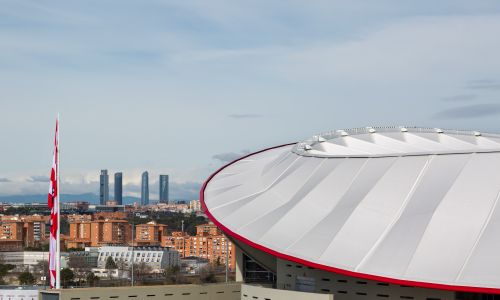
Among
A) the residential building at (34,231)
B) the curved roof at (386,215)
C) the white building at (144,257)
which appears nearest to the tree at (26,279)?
the white building at (144,257)

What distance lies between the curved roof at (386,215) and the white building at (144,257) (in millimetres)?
93600

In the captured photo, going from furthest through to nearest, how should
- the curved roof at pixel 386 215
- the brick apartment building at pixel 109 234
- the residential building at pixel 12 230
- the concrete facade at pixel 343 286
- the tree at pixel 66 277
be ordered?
the brick apartment building at pixel 109 234 → the residential building at pixel 12 230 → the tree at pixel 66 277 → the concrete facade at pixel 343 286 → the curved roof at pixel 386 215

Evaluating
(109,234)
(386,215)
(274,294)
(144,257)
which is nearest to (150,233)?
(109,234)

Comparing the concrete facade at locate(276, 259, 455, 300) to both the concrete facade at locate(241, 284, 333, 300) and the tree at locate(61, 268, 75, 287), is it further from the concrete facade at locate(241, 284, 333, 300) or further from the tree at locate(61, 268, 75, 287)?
the tree at locate(61, 268, 75, 287)

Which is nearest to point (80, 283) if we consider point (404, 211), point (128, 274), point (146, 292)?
point (128, 274)

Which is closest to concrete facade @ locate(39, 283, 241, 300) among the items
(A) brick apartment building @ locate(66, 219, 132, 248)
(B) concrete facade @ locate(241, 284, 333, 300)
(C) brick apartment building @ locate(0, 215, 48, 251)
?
(B) concrete facade @ locate(241, 284, 333, 300)

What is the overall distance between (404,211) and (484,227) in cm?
331

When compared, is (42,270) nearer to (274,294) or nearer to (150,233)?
(150,233)

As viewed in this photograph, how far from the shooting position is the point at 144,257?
136 meters

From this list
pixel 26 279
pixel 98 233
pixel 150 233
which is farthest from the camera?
pixel 150 233

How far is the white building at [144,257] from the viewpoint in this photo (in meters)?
132

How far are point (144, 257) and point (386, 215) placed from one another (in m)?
108

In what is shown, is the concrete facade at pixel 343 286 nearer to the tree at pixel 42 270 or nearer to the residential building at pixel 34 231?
the tree at pixel 42 270

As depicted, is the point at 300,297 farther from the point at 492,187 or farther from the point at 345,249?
the point at 492,187
